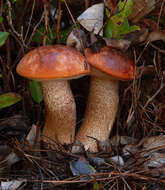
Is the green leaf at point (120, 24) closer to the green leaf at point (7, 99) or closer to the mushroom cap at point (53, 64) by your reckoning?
the mushroom cap at point (53, 64)

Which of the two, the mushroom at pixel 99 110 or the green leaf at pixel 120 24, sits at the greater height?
the green leaf at pixel 120 24

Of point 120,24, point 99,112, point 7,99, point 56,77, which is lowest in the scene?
point 99,112

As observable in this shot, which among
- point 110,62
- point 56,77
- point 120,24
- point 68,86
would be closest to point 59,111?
point 68,86

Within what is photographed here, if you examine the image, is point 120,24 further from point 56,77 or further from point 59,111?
point 59,111

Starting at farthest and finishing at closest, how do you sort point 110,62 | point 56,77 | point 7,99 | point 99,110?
point 99,110 → point 7,99 → point 110,62 → point 56,77

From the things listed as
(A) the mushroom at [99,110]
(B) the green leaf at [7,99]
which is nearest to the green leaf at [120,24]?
(A) the mushroom at [99,110]

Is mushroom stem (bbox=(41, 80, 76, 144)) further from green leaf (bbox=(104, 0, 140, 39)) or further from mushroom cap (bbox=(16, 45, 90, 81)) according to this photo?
green leaf (bbox=(104, 0, 140, 39))

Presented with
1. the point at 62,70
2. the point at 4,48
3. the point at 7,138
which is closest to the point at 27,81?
the point at 4,48
